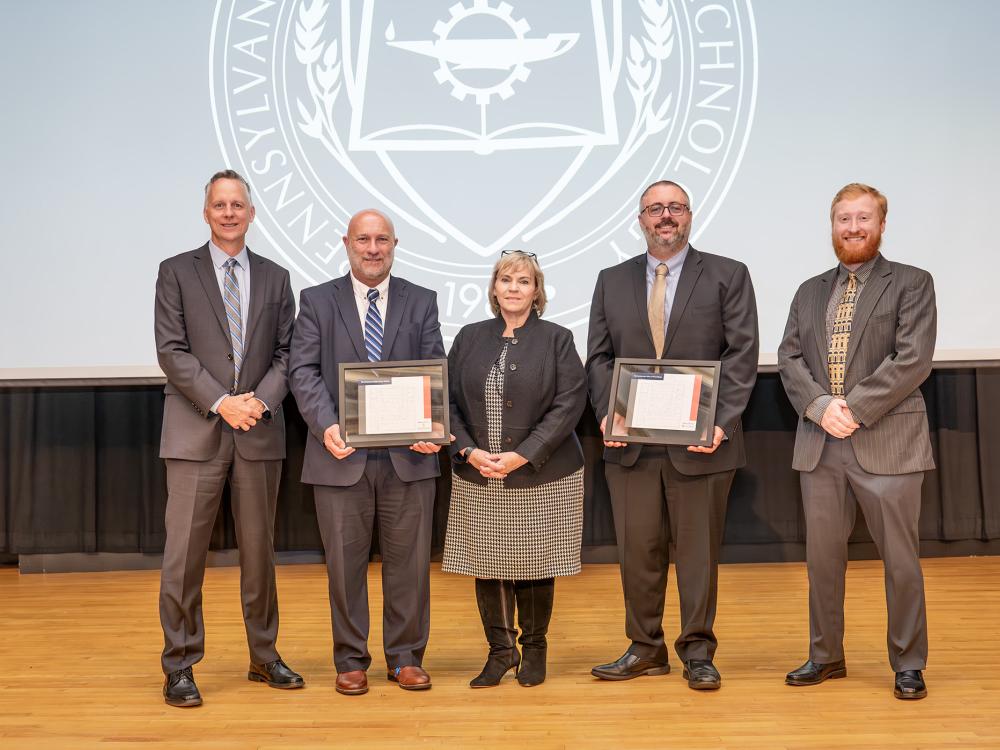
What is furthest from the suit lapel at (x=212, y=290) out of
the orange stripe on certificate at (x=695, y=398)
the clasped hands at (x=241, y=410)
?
the orange stripe on certificate at (x=695, y=398)

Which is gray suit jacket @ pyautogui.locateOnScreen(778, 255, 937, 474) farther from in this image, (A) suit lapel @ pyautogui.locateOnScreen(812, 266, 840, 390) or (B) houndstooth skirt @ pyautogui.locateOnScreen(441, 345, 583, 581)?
(B) houndstooth skirt @ pyautogui.locateOnScreen(441, 345, 583, 581)

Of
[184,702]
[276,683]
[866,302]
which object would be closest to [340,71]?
[866,302]

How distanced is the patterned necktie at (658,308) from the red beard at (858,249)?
1.93ft

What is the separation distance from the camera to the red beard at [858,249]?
3086 millimetres

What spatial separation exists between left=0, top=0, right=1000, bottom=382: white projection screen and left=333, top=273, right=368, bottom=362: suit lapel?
5.45 feet

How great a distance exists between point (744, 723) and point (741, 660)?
2.27ft

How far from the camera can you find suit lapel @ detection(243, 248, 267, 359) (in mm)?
3131

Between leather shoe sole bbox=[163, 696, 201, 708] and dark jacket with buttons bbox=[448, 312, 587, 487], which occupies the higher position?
dark jacket with buttons bbox=[448, 312, 587, 487]

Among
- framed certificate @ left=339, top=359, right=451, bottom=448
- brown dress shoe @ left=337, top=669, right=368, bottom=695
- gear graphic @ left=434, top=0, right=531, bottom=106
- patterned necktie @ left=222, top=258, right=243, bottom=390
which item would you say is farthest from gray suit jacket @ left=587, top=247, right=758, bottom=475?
gear graphic @ left=434, top=0, right=531, bottom=106

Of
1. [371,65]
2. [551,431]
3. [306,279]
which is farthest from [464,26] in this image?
[551,431]

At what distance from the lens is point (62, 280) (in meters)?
4.88

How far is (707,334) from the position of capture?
315cm

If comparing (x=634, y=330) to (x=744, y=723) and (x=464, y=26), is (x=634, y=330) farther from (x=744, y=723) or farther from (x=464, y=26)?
(x=464, y=26)

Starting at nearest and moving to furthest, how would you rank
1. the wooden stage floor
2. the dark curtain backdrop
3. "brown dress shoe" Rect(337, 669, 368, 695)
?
the wooden stage floor, "brown dress shoe" Rect(337, 669, 368, 695), the dark curtain backdrop
